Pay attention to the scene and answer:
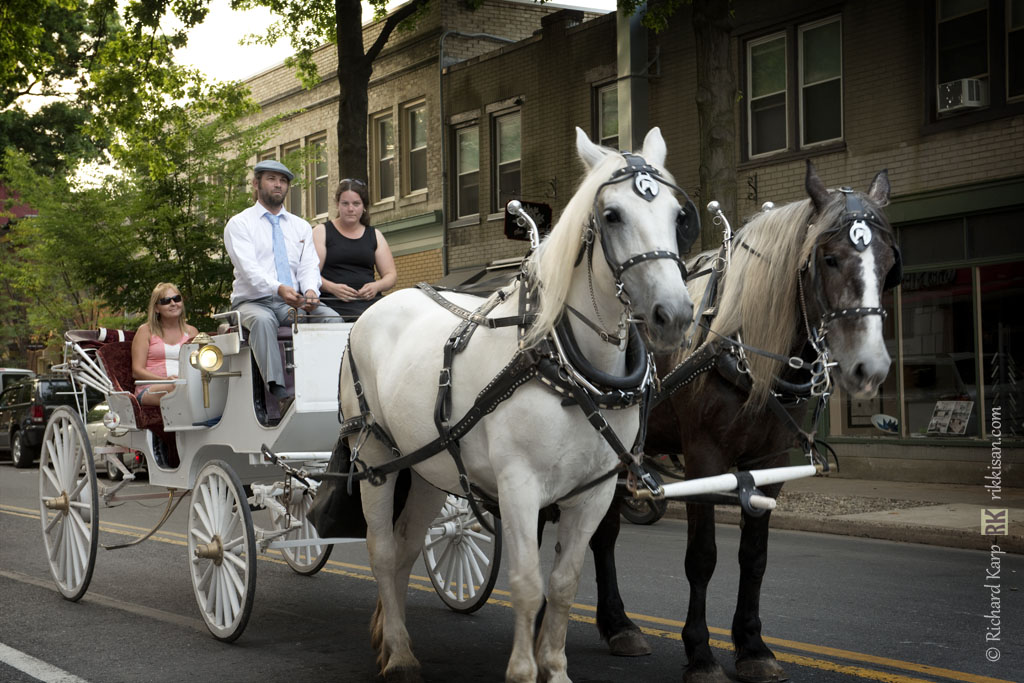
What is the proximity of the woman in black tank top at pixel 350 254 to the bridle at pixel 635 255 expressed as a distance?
3.36 m

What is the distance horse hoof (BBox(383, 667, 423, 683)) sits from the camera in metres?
5.53

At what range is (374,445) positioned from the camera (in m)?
5.97

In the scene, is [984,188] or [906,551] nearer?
[906,551]

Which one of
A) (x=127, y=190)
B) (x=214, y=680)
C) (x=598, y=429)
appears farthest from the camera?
(x=127, y=190)

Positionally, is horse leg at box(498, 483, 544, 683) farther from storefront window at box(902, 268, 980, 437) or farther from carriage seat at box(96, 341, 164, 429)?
storefront window at box(902, 268, 980, 437)

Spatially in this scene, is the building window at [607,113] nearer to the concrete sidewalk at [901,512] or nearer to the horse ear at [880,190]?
the concrete sidewalk at [901,512]

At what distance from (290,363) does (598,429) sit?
3.46m

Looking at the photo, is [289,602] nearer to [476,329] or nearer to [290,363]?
[290,363]

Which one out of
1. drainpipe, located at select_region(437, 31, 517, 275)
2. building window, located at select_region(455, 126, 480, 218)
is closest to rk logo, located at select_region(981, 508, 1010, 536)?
building window, located at select_region(455, 126, 480, 218)

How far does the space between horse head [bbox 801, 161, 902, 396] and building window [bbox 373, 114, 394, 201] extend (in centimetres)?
2185

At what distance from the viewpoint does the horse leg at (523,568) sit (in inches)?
181

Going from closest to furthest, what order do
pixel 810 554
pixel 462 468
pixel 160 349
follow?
1. pixel 462 468
2. pixel 160 349
3. pixel 810 554

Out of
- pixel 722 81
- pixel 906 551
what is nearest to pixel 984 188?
pixel 722 81

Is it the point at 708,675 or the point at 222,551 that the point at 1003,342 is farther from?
the point at 222,551
